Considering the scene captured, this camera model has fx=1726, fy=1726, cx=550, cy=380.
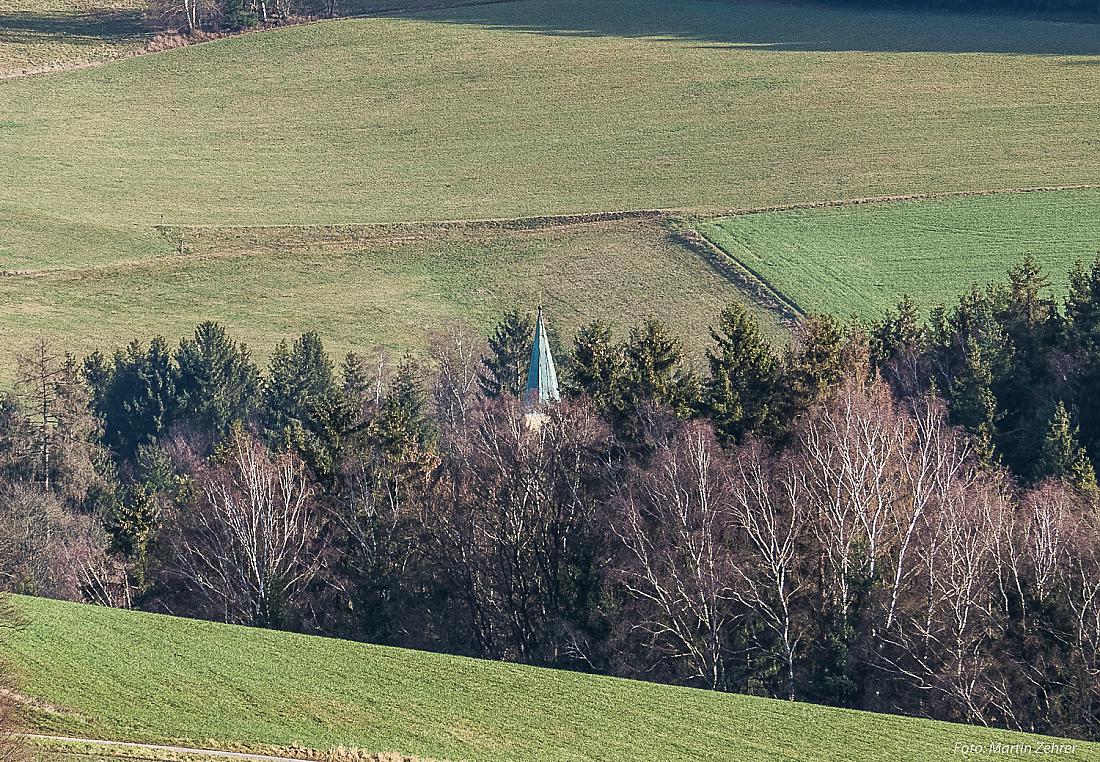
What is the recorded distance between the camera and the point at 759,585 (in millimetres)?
40000

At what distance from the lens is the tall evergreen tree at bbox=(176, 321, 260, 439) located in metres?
74.9

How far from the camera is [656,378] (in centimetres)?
4694

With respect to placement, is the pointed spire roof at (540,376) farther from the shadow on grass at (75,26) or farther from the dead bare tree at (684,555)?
the shadow on grass at (75,26)

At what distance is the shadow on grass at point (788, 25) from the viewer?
361ft

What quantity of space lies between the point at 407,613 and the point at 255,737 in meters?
15.2

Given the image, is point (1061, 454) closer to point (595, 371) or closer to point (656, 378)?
point (656, 378)

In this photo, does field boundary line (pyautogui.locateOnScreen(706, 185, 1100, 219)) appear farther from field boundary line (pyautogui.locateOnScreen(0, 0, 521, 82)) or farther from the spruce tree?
the spruce tree

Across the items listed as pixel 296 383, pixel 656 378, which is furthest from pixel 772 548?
pixel 296 383

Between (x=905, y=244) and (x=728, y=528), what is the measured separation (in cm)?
4483

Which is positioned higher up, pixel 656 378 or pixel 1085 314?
pixel 1085 314

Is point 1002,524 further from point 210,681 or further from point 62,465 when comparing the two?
point 62,465

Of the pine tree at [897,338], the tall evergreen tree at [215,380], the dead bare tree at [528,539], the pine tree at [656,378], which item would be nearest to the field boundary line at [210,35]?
the tall evergreen tree at [215,380]

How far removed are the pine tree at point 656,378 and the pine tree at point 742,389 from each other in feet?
2.15

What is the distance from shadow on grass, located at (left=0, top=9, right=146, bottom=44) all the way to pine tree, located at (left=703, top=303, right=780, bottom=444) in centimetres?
8033
